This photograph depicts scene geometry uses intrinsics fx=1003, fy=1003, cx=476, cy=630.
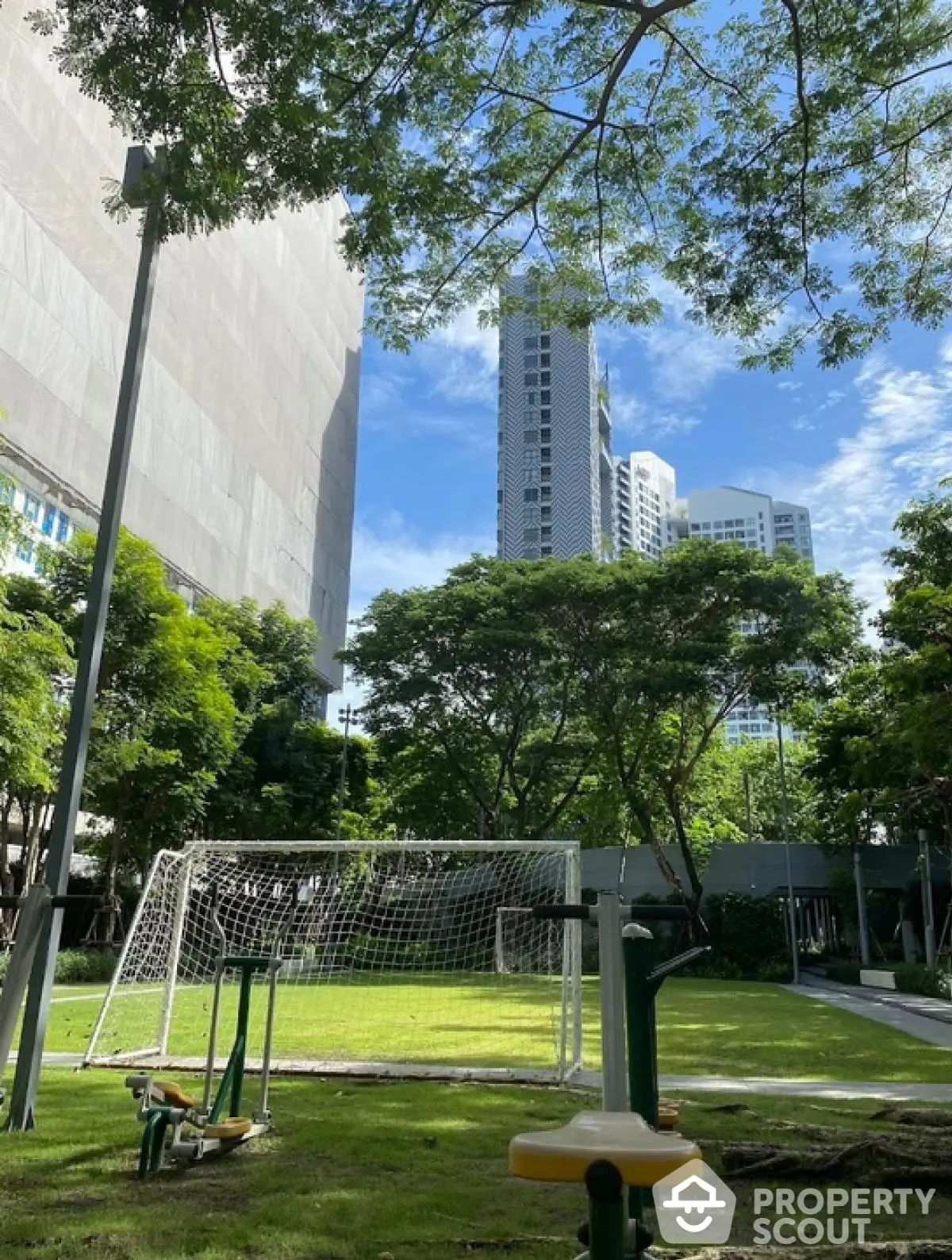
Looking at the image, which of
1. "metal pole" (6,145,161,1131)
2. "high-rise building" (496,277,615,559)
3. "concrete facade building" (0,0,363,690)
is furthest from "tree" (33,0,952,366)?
"high-rise building" (496,277,615,559)

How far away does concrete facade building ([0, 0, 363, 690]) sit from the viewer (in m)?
26.3

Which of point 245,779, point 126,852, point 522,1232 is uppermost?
point 245,779

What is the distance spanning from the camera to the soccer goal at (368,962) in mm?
9320

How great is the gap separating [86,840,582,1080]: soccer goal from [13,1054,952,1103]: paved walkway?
7.7 inches

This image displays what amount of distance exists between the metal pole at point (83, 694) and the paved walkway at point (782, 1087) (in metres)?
2.77

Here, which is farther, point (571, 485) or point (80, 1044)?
point (571, 485)

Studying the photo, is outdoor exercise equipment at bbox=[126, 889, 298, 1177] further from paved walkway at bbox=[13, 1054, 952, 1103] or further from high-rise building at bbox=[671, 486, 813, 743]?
high-rise building at bbox=[671, 486, 813, 743]

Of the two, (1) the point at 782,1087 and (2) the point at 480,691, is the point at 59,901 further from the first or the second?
(2) the point at 480,691

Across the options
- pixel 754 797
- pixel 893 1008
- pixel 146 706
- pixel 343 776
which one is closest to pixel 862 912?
pixel 893 1008

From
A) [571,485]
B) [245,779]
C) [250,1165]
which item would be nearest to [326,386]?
[571,485]

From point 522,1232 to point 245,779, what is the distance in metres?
23.9

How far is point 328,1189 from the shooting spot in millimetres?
4574

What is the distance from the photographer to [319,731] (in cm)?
3088

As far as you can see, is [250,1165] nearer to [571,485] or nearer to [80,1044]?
[80,1044]
